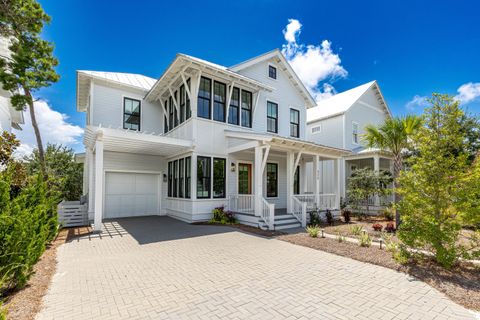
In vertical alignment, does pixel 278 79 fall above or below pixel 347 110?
above

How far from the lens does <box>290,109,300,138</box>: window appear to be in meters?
15.8

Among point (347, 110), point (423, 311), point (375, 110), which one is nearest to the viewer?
point (423, 311)

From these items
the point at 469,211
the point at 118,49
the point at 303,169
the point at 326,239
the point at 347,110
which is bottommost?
the point at 326,239

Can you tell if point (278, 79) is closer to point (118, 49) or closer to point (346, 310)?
point (118, 49)

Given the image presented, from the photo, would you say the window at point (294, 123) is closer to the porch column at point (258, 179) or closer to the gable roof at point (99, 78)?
the porch column at point (258, 179)

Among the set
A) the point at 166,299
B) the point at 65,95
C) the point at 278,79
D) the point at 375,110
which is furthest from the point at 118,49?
the point at 375,110

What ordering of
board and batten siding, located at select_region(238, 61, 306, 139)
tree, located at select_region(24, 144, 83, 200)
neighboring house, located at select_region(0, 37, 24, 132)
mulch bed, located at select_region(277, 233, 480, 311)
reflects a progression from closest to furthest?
mulch bed, located at select_region(277, 233, 480, 311)
neighboring house, located at select_region(0, 37, 24, 132)
board and batten siding, located at select_region(238, 61, 306, 139)
tree, located at select_region(24, 144, 83, 200)

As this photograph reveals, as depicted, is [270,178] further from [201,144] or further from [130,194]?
[130,194]

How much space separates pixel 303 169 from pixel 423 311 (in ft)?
39.8

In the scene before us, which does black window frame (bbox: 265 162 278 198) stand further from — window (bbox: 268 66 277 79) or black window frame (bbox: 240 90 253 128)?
window (bbox: 268 66 277 79)

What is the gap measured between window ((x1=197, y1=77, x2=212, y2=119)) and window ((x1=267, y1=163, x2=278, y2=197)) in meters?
4.93

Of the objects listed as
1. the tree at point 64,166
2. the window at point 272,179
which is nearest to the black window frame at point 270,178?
the window at point 272,179

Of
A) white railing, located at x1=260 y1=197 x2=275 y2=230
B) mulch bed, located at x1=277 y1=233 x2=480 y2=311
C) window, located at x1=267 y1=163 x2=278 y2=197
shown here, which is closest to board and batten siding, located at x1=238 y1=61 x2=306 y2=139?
window, located at x1=267 y1=163 x2=278 y2=197

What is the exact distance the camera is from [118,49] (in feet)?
49.4
